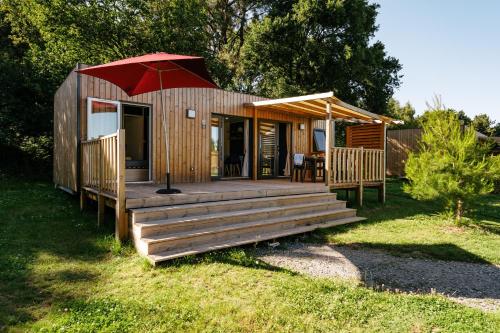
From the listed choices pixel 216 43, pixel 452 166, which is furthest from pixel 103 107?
pixel 216 43

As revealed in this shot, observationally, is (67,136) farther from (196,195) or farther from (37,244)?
(196,195)

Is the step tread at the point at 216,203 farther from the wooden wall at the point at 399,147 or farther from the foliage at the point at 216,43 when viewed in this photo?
the wooden wall at the point at 399,147

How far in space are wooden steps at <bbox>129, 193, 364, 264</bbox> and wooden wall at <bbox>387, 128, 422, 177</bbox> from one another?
1166 cm

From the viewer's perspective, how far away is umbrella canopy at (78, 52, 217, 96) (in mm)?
4539

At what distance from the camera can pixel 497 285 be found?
3529 millimetres

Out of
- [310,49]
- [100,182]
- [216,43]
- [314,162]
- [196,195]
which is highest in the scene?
[216,43]

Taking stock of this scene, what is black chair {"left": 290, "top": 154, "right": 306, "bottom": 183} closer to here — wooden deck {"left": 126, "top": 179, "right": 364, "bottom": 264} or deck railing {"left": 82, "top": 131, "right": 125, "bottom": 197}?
wooden deck {"left": 126, "top": 179, "right": 364, "bottom": 264}

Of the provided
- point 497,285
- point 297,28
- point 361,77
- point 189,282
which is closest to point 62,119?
point 189,282

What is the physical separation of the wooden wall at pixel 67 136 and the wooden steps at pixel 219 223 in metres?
2.99

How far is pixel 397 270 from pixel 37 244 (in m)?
4.58

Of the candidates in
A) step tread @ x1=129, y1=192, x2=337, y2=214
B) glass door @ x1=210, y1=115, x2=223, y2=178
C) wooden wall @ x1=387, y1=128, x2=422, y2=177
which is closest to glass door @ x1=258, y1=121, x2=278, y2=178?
glass door @ x1=210, y1=115, x2=223, y2=178

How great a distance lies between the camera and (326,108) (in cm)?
834

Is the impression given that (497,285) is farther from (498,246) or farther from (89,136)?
(89,136)

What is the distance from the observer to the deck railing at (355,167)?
25.2ft
